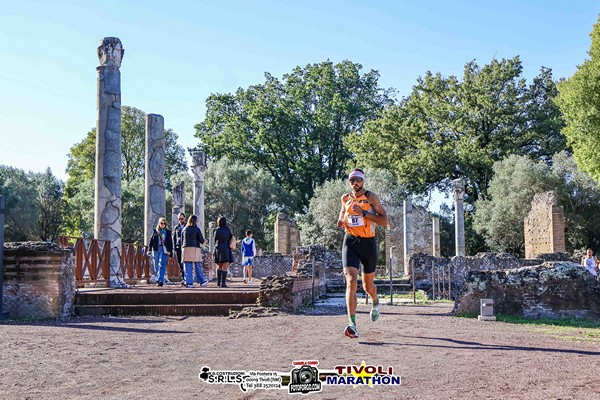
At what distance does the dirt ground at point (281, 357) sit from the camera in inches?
210

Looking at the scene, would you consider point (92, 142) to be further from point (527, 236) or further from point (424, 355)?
point (424, 355)

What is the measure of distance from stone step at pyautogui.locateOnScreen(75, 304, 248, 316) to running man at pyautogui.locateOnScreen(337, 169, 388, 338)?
482cm

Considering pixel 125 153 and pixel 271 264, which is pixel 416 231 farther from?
pixel 125 153

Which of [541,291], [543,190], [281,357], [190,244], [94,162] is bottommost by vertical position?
[281,357]

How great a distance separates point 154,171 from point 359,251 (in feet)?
57.5

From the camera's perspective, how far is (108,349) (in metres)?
7.75

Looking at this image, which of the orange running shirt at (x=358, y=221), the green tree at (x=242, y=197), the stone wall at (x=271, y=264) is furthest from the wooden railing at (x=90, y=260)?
the green tree at (x=242, y=197)

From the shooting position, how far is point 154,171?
2486 cm

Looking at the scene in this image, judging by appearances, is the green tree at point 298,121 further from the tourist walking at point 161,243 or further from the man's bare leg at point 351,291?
the man's bare leg at point 351,291

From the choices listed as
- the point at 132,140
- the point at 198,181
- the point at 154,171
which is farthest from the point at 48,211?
the point at 154,171

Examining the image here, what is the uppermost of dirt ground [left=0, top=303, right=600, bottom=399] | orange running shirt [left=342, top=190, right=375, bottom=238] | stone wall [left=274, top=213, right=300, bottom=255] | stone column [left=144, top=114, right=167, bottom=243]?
stone column [left=144, top=114, right=167, bottom=243]

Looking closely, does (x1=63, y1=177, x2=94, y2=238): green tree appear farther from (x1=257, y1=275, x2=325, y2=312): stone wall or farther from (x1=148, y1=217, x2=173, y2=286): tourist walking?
(x1=257, y1=275, x2=325, y2=312): stone wall

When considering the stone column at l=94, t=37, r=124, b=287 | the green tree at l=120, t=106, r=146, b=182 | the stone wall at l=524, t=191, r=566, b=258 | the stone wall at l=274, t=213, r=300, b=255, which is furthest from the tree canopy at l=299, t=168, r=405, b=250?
the stone column at l=94, t=37, r=124, b=287

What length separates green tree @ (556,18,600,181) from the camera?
27766 millimetres
